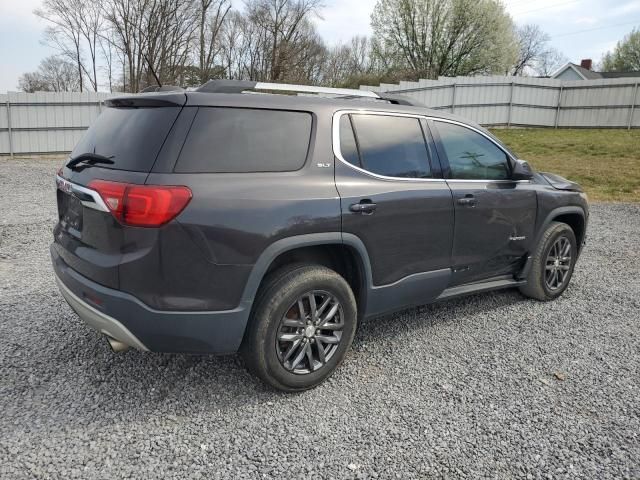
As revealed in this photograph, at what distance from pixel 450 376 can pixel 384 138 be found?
5.26 feet

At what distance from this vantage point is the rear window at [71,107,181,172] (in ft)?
8.28

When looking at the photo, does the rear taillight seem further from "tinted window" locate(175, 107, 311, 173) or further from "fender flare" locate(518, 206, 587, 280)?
"fender flare" locate(518, 206, 587, 280)

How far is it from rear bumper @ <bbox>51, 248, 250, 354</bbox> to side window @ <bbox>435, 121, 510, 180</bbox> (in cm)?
199

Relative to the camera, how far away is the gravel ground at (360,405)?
234 cm

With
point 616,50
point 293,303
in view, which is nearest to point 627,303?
point 293,303

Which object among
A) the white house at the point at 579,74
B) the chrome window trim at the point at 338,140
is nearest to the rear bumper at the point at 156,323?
the chrome window trim at the point at 338,140

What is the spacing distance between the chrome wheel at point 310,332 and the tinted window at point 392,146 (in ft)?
2.96

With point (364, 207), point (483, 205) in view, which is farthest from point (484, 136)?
point (364, 207)

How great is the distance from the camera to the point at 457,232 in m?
3.56

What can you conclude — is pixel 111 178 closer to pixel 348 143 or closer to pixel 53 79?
pixel 348 143

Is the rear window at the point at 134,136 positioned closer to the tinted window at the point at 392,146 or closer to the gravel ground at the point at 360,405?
the tinted window at the point at 392,146

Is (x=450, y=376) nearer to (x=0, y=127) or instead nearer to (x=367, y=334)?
(x=367, y=334)

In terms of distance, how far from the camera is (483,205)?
12.2 ft

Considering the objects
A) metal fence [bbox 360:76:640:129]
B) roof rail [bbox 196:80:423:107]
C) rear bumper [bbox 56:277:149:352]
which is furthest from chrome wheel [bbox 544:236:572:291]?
metal fence [bbox 360:76:640:129]
